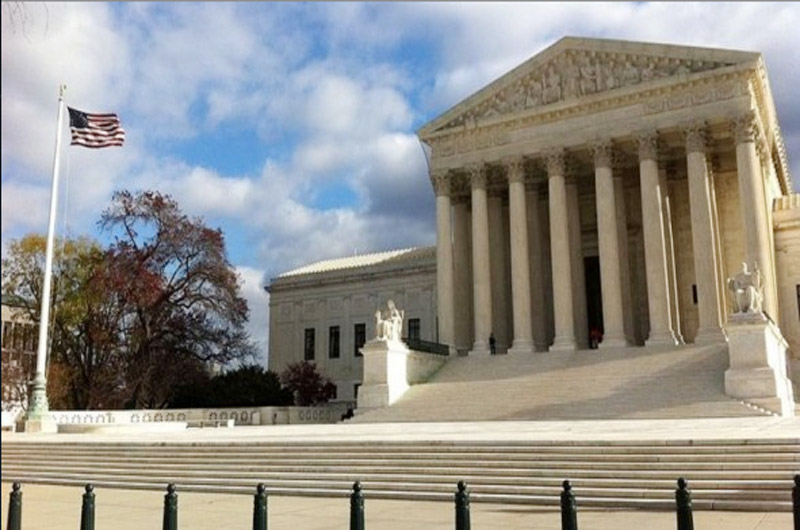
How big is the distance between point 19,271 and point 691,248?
131 ft

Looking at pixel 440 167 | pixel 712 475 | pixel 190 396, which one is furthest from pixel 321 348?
pixel 712 475

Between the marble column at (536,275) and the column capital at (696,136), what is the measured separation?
10.0 meters

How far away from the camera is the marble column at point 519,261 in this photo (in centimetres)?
4172

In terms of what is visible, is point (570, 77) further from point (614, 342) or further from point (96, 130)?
point (96, 130)

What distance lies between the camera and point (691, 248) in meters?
44.0

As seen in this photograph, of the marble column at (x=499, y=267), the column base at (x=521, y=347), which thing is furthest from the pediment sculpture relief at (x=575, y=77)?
the column base at (x=521, y=347)

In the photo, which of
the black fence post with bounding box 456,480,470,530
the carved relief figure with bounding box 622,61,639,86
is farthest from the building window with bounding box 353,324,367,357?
the black fence post with bounding box 456,480,470,530

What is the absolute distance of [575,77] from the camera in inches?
1673

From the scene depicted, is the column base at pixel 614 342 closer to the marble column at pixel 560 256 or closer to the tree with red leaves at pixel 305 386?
the marble column at pixel 560 256

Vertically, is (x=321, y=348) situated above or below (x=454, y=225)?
below

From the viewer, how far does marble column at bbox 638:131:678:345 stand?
127ft

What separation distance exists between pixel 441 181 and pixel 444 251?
4151mm

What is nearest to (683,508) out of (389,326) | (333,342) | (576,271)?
(389,326)

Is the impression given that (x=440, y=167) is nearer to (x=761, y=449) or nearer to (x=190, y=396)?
(x=190, y=396)
